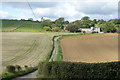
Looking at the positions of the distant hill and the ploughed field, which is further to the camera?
the distant hill

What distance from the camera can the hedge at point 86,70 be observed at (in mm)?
8719

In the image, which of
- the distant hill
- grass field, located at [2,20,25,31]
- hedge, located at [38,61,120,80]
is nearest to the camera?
hedge, located at [38,61,120,80]

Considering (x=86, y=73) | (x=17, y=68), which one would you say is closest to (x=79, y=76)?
(x=86, y=73)

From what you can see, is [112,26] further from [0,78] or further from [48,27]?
[0,78]

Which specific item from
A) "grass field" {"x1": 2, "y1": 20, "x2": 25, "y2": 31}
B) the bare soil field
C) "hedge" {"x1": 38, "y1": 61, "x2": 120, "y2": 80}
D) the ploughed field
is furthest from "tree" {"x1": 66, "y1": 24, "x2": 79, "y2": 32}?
"hedge" {"x1": 38, "y1": 61, "x2": 120, "y2": 80}

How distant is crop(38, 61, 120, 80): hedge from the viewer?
8.72 metres

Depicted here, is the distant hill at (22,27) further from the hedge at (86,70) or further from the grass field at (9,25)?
the hedge at (86,70)

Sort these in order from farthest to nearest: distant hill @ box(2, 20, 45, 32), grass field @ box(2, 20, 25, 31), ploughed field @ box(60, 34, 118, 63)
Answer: grass field @ box(2, 20, 25, 31)
distant hill @ box(2, 20, 45, 32)
ploughed field @ box(60, 34, 118, 63)

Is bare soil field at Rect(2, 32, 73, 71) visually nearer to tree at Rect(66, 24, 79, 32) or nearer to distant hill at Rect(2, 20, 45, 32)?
distant hill at Rect(2, 20, 45, 32)

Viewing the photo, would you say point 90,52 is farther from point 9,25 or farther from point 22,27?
point 9,25

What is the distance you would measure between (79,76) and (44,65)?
297 centimetres

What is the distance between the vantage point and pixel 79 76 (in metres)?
9.24

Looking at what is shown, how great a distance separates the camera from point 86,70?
909 cm

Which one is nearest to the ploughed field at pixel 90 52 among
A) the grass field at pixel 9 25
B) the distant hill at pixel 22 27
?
the distant hill at pixel 22 27
